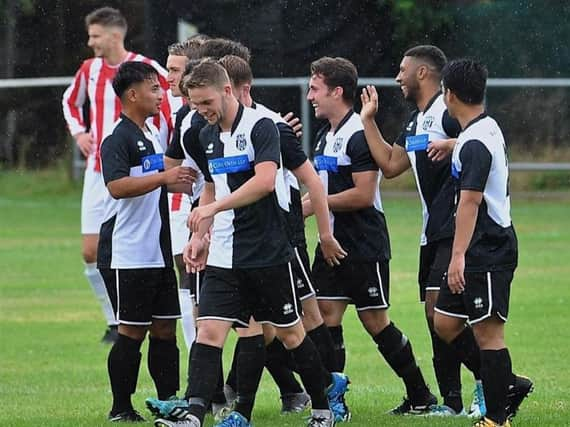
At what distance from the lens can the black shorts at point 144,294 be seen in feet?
24.6

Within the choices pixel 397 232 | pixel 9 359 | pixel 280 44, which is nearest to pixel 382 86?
pixel 280 44

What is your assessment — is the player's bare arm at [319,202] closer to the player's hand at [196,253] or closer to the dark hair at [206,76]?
the player's hand at [196,253]

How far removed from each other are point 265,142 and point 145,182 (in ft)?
3.18

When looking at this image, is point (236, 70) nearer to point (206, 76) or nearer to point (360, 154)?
point (206, 76)

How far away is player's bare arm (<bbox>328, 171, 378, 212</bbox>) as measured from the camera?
768 centimetres

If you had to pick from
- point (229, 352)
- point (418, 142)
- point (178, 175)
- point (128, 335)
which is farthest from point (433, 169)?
point (229, 352)

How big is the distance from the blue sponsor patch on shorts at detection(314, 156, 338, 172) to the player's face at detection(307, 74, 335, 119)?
24cm

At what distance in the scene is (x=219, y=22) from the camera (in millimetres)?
19453

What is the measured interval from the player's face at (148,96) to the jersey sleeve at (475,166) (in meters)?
1.88

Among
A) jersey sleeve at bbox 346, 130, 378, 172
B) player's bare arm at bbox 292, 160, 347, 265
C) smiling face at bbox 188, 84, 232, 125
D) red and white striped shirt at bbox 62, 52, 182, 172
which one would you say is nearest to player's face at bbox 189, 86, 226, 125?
smiling face at bbox 188, 84, 232, 125

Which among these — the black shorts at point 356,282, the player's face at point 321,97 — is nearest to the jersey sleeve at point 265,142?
the player's face at point 321,97

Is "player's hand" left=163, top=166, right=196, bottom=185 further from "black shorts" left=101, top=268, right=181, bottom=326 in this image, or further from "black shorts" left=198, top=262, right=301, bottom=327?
"black shorts" left=198, top=262, right=301, bottom=327

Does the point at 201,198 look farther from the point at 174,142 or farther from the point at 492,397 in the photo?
the point at 492,397

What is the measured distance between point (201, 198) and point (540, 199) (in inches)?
568
